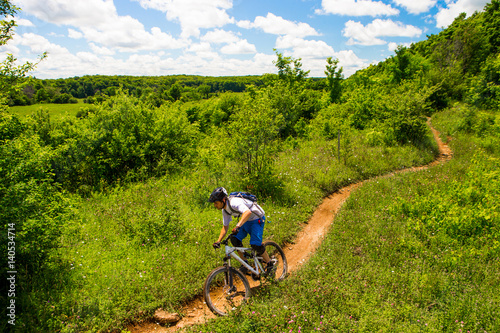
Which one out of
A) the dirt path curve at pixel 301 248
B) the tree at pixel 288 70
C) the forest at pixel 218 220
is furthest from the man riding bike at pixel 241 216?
the tree at pixel 288 70

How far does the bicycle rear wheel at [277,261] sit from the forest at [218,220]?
0.36 metres

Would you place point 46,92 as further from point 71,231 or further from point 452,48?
point 452,48

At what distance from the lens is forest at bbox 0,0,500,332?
5098 millimetres

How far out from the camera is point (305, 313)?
4.91 m

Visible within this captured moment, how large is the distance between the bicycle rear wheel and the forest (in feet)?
1.17

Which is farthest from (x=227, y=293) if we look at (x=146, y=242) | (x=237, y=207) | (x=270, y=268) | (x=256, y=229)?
(x=146, y=242)

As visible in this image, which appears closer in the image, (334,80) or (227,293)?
(227,293)

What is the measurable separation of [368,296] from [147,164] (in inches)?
458

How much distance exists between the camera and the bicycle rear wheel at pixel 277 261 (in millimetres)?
6026

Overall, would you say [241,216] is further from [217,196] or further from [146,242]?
[146,242]

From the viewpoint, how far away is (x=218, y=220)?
28.1ft

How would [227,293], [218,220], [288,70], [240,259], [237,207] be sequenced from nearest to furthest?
1. [237,207]
2. [227,293]
3. [240,259]
4. [218,220]
5. [288,70]

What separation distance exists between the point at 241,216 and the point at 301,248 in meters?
3.18

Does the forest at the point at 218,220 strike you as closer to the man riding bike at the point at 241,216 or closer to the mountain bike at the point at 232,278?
the mountain bike at the point at 232,278
